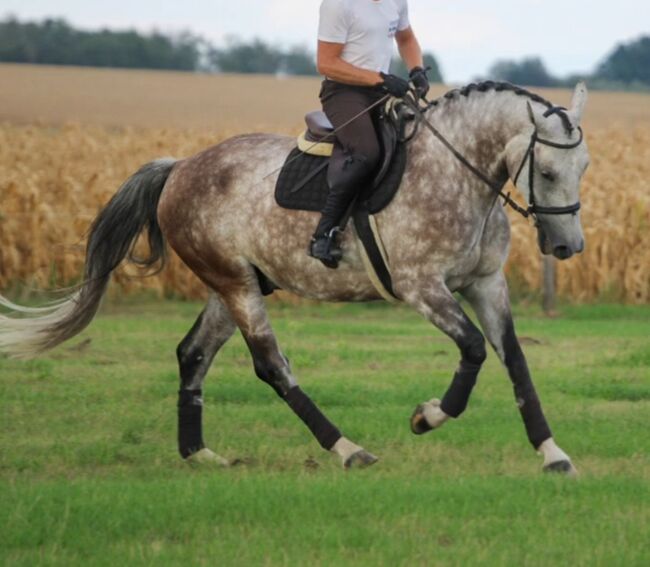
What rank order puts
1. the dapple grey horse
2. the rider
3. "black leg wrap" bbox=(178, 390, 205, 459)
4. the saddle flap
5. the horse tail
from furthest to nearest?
the horse tail, "black leg wrap" bbox=(178, 390, 205, 459), the saddle flap, the rider, the dapple grey horse

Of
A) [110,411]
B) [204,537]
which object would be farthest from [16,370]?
[204,537]

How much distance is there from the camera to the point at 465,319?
370 inches

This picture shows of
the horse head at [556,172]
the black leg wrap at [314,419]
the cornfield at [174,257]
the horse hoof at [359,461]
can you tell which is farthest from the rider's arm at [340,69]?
the cornfield at [174,257]

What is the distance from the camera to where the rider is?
31.9ft

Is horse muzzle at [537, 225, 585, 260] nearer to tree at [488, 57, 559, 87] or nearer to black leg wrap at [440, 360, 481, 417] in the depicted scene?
black leg wrap at [440, 360, 481, 417]

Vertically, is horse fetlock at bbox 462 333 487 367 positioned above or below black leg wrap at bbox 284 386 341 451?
above

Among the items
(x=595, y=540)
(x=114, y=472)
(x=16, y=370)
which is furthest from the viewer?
(x=16, y=370)

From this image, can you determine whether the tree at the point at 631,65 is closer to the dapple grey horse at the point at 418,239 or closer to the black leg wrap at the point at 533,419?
the dapple grey horse at the point at 418,239

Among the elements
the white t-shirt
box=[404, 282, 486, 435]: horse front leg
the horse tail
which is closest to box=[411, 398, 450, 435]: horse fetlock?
box=[404, 282, 486, 435]: horse front leg

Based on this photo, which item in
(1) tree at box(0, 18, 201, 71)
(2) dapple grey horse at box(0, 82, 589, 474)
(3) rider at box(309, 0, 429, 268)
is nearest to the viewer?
(2) dapple grey horse at box(0, 82, 589, 474)

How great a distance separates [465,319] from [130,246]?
2.95 metres

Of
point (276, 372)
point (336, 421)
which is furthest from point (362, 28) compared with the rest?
point (336, 421)

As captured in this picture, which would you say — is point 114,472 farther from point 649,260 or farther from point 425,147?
point 649,260

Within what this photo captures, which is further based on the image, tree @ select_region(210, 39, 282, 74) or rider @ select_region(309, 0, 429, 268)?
tree @ select_region(210, 39, 282, 74)
